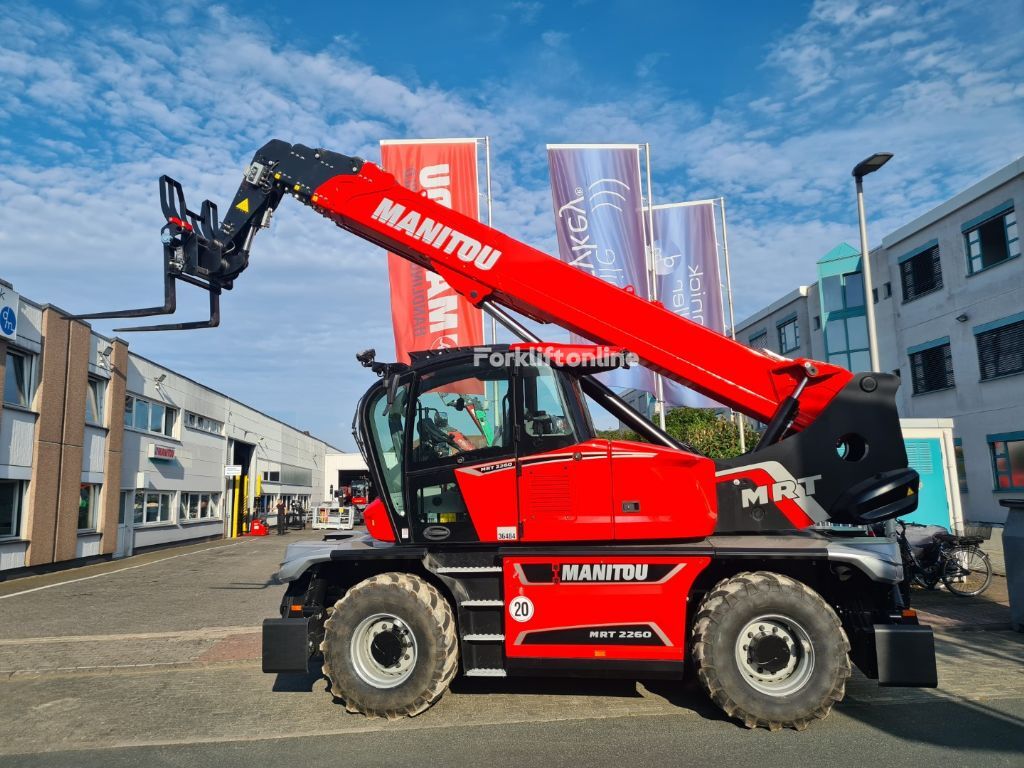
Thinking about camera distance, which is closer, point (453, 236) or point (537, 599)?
point (537, 599)

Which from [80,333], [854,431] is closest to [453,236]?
[854,431]

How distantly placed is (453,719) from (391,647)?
2.41 ft

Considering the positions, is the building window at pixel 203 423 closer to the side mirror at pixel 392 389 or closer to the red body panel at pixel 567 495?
the side mirror at pixel 392 389

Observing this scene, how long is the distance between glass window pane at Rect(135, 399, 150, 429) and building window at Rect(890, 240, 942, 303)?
2782 centimetres

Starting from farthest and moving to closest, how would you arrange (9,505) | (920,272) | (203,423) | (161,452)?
(203,423), (920,272), (161,452), (9,505)

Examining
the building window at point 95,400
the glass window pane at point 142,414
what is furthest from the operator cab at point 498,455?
the glass window pane at point 142,414

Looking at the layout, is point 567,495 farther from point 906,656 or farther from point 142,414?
point 142,414

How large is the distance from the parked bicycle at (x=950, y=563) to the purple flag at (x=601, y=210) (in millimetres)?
6996

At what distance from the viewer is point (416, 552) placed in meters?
6.01

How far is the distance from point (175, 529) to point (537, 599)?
25.3m

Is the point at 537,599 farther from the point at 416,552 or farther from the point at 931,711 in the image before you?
the point at 931,711

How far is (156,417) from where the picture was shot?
86.7 ft

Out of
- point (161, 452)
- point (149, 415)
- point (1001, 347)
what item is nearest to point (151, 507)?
Result: point (161, 452)

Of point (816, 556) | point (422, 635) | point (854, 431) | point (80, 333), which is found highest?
point (80, 333)
